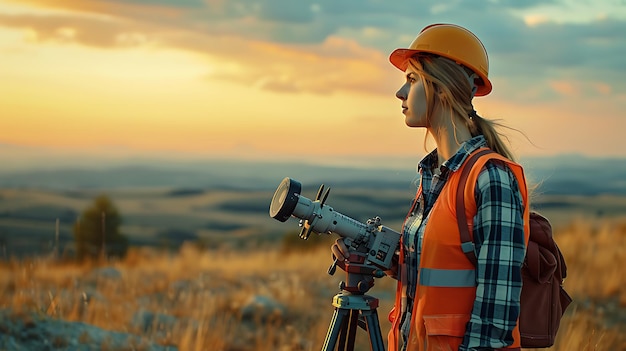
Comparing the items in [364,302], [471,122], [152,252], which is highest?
[471,122]

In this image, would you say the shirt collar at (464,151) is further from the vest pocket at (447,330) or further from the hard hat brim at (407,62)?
the vest pocket at (447,330)

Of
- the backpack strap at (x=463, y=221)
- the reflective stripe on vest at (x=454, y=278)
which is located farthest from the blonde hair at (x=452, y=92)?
the reflective stripe on vest at (x=454, y=278)

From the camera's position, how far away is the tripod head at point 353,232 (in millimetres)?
3328

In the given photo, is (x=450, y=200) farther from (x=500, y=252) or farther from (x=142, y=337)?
(x=142, y=337)

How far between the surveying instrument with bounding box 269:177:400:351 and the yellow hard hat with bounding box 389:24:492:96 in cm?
77

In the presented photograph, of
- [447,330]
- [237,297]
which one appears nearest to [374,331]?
[447,330]

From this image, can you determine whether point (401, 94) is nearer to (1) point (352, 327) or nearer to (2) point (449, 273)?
(2) point (449, 273)

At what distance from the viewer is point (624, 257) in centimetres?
1087

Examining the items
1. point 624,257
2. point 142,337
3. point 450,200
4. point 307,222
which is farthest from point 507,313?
point 624,257

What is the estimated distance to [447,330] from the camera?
2.86 m

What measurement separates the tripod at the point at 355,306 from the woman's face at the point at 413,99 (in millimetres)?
668

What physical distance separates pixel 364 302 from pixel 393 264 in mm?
220

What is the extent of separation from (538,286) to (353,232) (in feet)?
2.71

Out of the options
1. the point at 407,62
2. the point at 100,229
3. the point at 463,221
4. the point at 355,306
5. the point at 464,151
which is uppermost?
the point at 407,62
